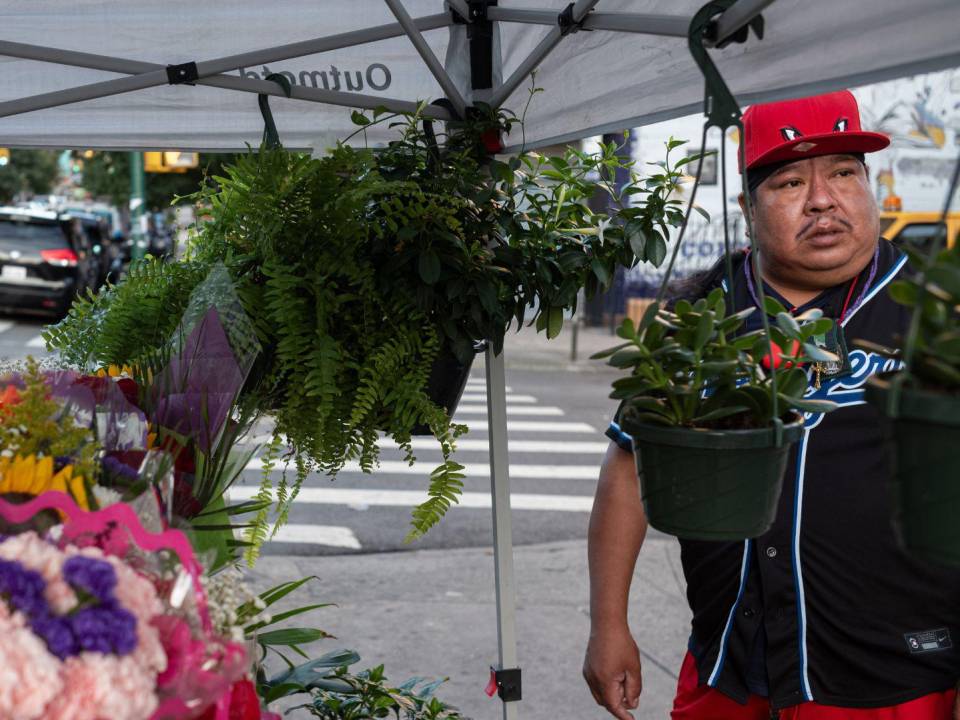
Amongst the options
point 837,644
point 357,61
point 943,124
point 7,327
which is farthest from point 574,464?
point 943,124

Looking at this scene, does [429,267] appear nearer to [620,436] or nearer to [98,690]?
[620,436]

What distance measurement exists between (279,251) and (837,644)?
131 centimetres

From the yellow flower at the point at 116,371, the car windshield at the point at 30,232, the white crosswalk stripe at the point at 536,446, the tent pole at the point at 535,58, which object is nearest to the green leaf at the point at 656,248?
the tent pole at the point at 535,58

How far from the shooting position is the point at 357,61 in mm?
2934

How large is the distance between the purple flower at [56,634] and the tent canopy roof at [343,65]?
1239 millimetres

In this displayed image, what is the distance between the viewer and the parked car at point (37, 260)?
15.3m

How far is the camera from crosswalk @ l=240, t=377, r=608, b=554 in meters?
6.89

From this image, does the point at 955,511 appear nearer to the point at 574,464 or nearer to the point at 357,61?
the point at 357,61

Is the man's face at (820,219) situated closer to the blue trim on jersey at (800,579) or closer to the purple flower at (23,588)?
the blue trim on jersey at (800,579)

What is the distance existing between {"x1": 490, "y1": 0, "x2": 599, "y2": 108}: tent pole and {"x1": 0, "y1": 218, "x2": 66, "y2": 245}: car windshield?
46.8 feet

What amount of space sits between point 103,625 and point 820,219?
5.08 ft

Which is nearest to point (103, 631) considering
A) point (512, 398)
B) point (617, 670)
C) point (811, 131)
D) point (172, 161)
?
point (617, 670)

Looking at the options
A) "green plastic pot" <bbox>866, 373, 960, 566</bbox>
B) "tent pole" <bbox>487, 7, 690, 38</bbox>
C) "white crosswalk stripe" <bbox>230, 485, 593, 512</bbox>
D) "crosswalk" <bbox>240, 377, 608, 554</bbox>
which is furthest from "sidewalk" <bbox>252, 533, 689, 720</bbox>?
"green plastic pot" <bbox>866, 373, 960, 566</bbox>

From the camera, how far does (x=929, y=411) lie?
1.00 metres
